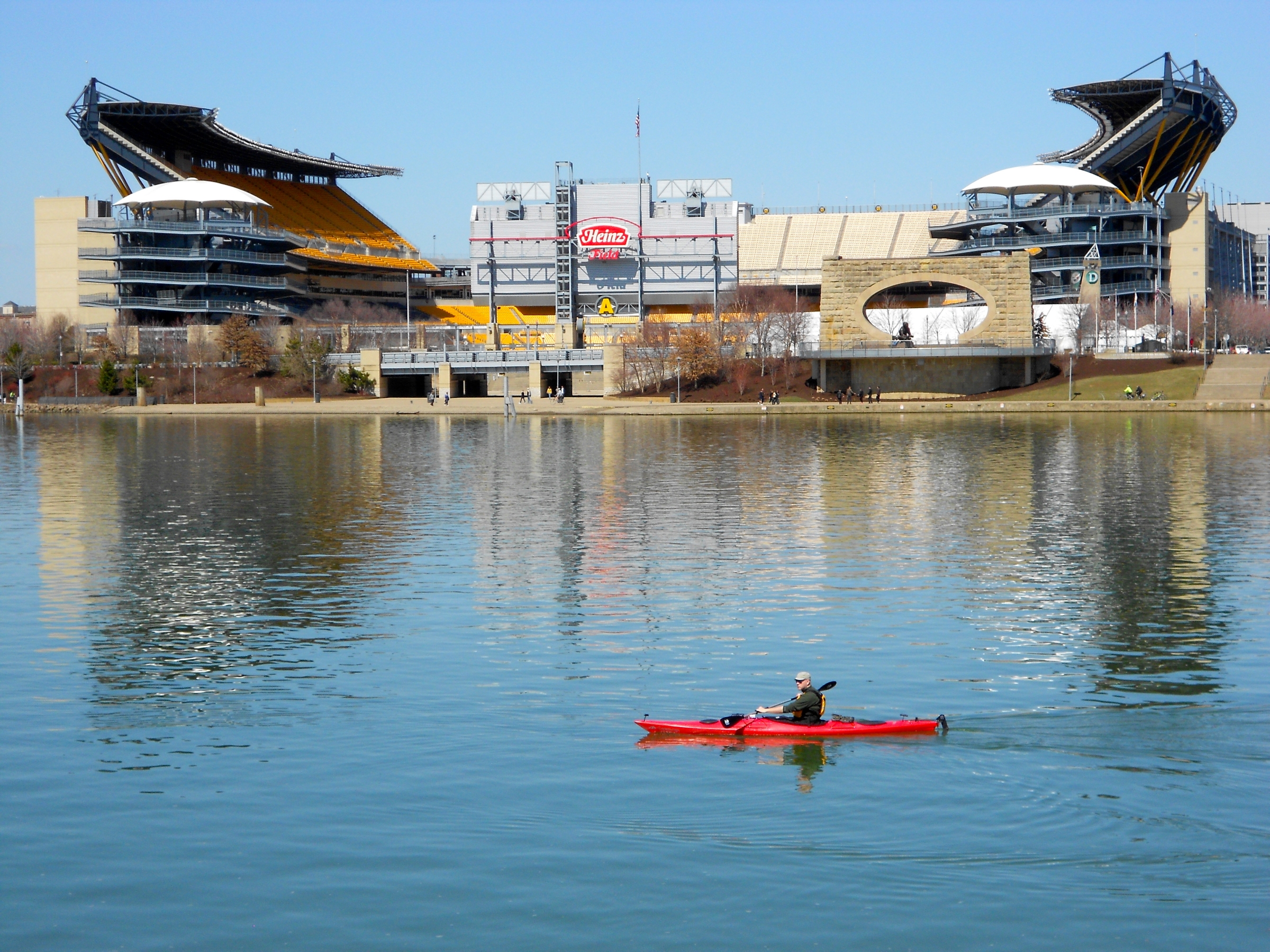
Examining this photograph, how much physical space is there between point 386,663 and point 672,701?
21.2ft

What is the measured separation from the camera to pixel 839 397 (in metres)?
116

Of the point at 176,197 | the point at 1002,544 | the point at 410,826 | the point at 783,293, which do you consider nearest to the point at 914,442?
the point at 1002,544

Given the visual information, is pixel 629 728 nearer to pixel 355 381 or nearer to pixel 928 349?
pixel 928 349

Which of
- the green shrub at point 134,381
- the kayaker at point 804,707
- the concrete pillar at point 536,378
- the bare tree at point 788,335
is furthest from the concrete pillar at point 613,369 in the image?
the kayaker at point 804,707

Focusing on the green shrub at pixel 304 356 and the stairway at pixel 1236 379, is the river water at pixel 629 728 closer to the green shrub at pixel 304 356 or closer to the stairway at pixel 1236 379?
the stairway at pixel 1236 379

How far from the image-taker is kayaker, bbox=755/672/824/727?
21391 millimetres

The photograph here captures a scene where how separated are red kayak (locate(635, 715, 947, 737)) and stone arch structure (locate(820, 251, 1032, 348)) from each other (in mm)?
95955

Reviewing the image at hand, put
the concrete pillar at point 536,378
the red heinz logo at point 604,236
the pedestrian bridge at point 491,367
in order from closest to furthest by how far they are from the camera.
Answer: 1. the concrete pillar at point 536,378
2. the pedestrian bridge at point 491,367
3. the red heinz logo at point 604,236

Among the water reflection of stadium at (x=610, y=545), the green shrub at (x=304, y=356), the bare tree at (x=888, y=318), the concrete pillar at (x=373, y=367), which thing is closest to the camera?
the water reflection of stadium at (x=610, y=545)

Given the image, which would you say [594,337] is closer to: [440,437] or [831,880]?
[440,437]

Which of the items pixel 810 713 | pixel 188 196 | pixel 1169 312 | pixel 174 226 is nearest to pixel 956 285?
pixel 1169 312

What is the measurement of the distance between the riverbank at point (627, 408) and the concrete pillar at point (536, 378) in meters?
3.46

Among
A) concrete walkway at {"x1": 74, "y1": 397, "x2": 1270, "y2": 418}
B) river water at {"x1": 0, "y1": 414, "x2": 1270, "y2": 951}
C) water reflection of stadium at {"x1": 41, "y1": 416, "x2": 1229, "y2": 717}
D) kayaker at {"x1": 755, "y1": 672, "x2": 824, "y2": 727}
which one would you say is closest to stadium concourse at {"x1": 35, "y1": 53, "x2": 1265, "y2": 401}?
concrete walkway at {"x1": 74, "y1": 397, "x2": 1270, "y2": 418}

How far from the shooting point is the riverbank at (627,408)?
334 ft
